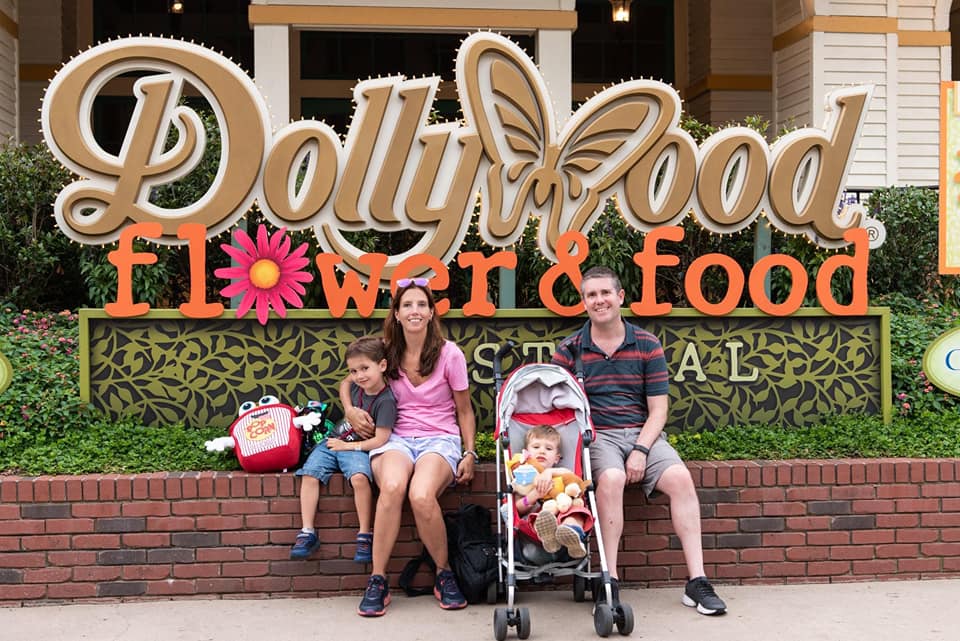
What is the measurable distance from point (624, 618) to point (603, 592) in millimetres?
296

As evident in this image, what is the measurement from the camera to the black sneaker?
4.60 metres

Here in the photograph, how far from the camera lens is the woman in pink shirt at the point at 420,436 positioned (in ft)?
15.2

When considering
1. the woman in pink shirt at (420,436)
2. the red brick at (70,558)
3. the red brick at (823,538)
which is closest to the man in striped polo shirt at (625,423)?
the woman in pink shirt at (420,436)

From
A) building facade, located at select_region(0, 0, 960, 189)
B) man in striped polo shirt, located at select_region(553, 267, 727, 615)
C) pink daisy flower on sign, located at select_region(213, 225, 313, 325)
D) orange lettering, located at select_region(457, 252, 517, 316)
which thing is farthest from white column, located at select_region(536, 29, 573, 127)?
man in striped polo shirt, located at select_region(553, 267, 727, 615)

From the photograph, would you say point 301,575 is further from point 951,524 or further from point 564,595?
point 951,524

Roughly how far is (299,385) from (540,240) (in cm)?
172

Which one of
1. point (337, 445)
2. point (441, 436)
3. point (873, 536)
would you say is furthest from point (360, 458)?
point (873, 536)

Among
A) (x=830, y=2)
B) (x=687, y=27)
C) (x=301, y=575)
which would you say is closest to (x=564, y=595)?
(x=301, y=575)

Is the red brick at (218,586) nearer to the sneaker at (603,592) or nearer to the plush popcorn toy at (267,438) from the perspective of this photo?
the plush popcorn toy at (267,438)

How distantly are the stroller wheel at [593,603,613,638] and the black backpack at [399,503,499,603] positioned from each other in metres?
0.61

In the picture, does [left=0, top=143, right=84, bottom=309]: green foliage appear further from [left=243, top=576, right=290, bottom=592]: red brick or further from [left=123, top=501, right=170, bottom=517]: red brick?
[left=243, top=576, right=290, bottom=592]: red brick

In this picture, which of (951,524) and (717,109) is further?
(717,109)

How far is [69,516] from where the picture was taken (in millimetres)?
4879

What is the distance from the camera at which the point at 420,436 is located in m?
4.95
